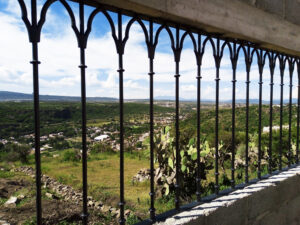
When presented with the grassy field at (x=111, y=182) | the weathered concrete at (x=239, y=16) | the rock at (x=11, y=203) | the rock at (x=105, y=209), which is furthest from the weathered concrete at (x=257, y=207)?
the rock at (x=11, y=203)

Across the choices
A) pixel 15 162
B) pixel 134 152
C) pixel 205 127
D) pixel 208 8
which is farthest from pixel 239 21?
pixel 205 127

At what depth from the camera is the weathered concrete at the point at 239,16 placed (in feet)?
4.98

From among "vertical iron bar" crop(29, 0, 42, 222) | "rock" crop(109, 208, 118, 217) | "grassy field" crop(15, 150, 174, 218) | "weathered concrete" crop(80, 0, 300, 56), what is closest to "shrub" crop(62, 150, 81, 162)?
"grassy field" crop(15, 150, 174, 218)

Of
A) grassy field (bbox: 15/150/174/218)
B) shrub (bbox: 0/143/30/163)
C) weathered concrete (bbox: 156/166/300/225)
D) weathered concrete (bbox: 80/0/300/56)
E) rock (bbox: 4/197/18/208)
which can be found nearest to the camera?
weathered concrete (bbox: 80/0/300/56)

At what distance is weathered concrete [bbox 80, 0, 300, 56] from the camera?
59.8 inches

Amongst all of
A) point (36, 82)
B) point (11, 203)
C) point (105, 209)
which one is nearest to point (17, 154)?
point (11, 203)

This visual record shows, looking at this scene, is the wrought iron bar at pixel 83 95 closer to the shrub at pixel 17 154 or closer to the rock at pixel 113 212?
the rock at pixel 113 212

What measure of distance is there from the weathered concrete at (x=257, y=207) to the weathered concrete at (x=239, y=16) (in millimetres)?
1293

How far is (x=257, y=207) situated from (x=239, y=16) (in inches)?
62.6

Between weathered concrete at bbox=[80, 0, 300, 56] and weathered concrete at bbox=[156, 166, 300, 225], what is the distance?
1293 mm

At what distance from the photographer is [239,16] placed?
1.98m

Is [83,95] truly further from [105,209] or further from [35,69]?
[105,209]

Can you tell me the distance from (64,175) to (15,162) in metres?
3.91

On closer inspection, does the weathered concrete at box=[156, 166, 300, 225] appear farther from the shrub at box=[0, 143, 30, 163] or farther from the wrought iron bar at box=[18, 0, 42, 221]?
the shrub at box=[0, 143, 30, 163]
